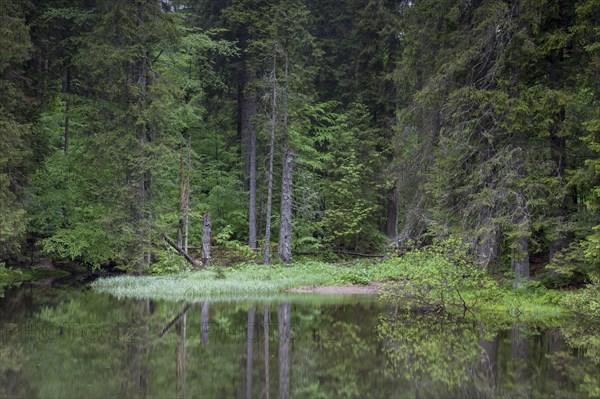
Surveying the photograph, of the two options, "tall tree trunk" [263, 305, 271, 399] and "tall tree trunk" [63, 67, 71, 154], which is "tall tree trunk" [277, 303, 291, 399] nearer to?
"tall tree trunk" [263, 305, 271, 399]

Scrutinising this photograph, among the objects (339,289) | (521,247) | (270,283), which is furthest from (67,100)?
(521,247)

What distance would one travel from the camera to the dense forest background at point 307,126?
1622 cm

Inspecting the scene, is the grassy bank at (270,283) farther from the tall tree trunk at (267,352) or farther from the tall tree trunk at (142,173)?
the tall tree trunk at (267,352)

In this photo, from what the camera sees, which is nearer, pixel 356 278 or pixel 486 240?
pixel 486 240

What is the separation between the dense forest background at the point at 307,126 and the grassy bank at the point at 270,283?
1.16m

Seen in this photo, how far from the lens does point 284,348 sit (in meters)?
10.3

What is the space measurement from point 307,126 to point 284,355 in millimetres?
23449

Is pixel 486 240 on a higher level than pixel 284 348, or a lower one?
higher

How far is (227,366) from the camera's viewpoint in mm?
8875

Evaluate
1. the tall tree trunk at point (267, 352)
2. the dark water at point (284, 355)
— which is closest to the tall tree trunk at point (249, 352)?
the dark water at point (284, 355)

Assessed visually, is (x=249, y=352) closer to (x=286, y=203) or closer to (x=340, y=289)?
(x=340, y=289)

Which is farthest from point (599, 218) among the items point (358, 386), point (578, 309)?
point (358, 386)

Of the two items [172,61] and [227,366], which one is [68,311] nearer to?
[227,366]

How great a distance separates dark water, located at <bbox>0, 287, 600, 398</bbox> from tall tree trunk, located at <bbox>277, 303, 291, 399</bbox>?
0.03m
